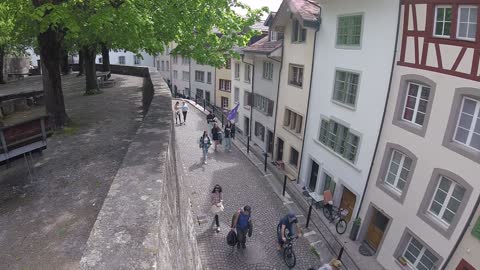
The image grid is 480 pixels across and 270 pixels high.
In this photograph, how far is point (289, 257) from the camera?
10672 millimetres

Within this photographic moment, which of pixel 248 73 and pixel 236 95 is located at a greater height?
pixel 248 73

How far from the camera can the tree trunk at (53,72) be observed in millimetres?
10648

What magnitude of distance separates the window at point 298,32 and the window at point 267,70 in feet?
13.3

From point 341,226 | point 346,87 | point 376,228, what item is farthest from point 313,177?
point 346,87

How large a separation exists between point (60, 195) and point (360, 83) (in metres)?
11.8

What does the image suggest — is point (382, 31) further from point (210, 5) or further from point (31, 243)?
point (31, 243)

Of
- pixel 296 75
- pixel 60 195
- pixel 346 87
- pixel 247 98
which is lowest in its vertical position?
pixel 247 98

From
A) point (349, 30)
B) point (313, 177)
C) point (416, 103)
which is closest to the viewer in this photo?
point (416, 103)

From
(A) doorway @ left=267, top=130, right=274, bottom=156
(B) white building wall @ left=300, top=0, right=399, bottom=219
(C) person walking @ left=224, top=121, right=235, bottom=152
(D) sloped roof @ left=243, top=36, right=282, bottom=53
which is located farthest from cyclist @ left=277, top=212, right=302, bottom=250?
(A) doorway @ left=267, top=130, right=274, bottom=156

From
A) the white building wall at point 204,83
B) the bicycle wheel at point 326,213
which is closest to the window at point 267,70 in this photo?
the bicycle wheel at point 326,213

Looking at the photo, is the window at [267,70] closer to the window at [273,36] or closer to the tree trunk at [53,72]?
the window at [273,36]

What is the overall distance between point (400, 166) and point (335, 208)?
4.71 metres

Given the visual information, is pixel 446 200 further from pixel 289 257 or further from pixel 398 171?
pixel 289 257

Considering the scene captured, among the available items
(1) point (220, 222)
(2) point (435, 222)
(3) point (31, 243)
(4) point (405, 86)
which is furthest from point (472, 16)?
(3) point (31, 243)
